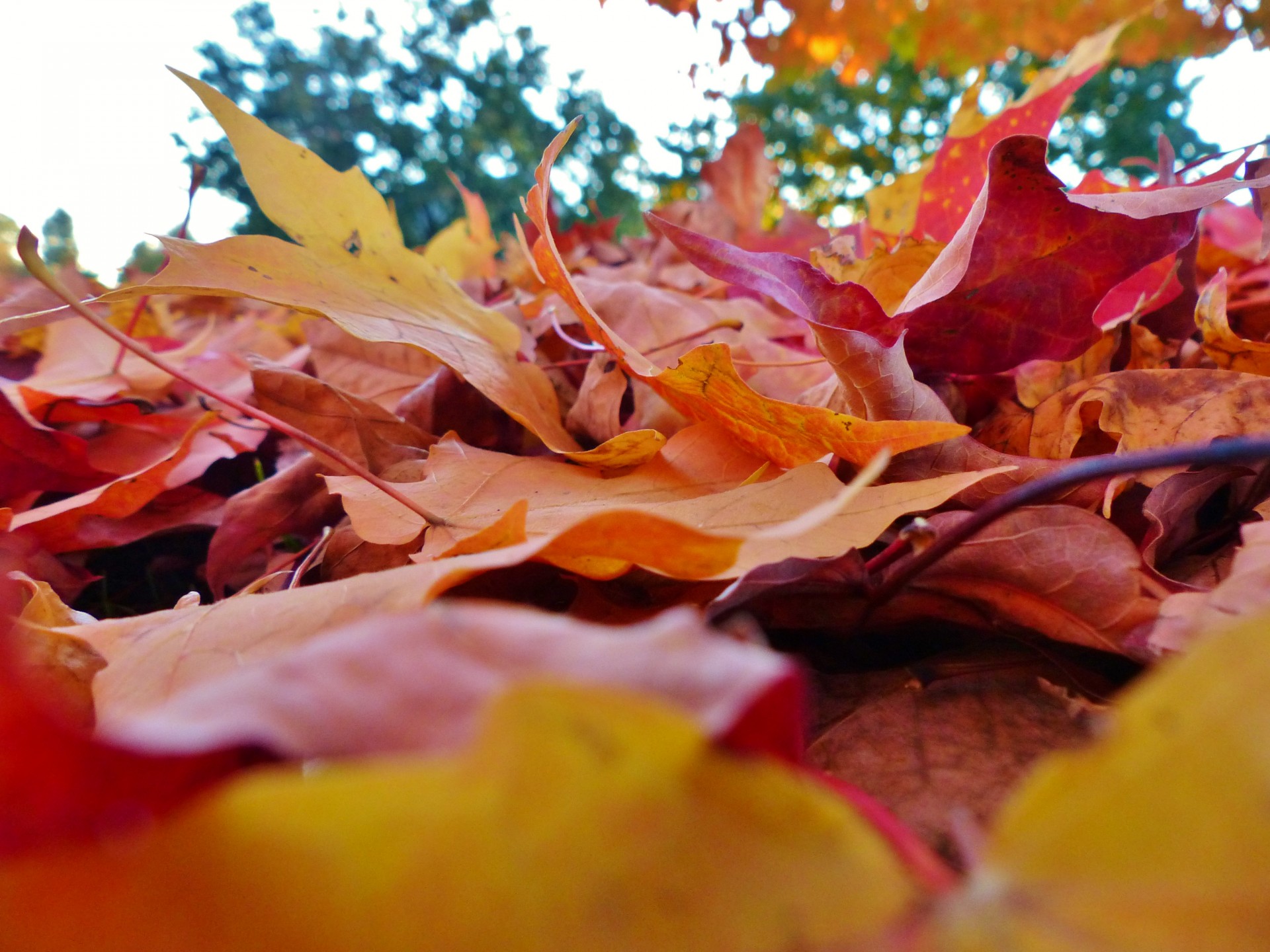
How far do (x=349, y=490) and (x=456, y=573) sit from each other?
4.0 inches

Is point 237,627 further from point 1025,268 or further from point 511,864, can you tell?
point 1025,268

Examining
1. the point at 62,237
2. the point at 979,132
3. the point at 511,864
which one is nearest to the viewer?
the point at 511,864

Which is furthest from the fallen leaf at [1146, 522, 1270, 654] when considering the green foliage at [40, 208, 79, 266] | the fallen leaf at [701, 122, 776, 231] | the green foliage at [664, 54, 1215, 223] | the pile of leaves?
the green foliage at [664, 54, 1215, 223]

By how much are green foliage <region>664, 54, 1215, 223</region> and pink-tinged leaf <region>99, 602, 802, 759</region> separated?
6.09 ft

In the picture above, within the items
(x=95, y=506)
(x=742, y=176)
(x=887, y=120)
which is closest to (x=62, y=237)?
(x=742, y=176)

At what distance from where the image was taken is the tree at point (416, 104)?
152 centimetres

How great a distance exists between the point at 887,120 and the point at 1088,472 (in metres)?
2.22

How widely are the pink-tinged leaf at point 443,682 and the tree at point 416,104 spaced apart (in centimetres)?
160

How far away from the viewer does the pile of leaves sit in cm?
7

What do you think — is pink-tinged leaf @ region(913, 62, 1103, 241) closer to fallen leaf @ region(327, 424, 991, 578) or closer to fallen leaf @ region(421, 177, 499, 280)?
fallen leaf @ region(327, 424, 991, 578)

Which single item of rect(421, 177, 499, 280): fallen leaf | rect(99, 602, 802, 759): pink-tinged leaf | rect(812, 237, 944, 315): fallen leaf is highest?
rect(421, 177, 499, 280): fallen leaf

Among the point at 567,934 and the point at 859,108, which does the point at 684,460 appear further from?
the point at 859,108

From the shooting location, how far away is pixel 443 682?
0.07 metres

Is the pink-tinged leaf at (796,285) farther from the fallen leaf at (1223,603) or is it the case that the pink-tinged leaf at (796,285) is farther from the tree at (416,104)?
the tree at (416,104)
